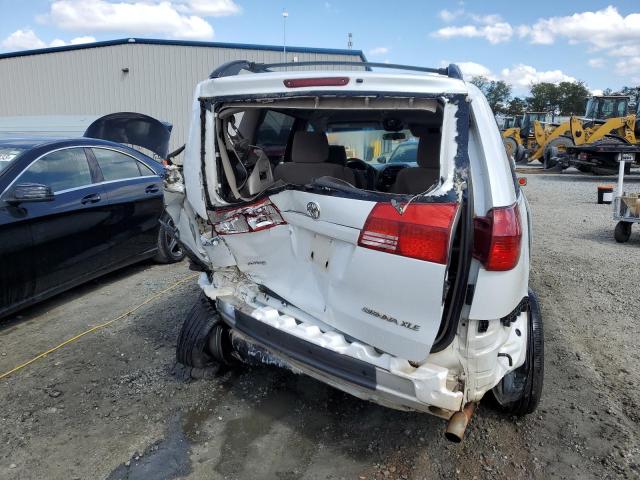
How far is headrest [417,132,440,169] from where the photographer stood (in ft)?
10.5

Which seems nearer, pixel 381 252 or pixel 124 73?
pixel 381 252

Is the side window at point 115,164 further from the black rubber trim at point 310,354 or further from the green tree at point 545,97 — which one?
the green tree at point 545,97

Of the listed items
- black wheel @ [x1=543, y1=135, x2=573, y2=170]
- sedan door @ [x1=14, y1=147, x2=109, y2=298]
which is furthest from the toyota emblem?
black wheel @ [x1=543, y1=135, x2=573, y2=170]

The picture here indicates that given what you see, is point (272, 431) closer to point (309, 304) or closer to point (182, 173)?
point (309, 304)

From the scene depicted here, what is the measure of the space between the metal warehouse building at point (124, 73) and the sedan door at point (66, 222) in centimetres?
1512

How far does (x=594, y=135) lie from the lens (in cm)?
2008

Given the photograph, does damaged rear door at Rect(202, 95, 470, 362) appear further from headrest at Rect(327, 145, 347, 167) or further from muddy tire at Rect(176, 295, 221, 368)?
headrest at Rect(327, 145, 347, 167)

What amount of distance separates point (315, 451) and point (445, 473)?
0.69 meters

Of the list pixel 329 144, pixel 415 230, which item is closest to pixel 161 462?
pixel 415 230

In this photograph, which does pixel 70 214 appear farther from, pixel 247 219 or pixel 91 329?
pixel 247 219

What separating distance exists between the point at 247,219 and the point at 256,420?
47.5 inches

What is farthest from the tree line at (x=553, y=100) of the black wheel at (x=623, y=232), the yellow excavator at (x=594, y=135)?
the black wheel at (x=623, y=232)

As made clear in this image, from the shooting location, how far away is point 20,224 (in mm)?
3949

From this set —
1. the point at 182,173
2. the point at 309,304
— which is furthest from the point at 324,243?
the point at 182,173
